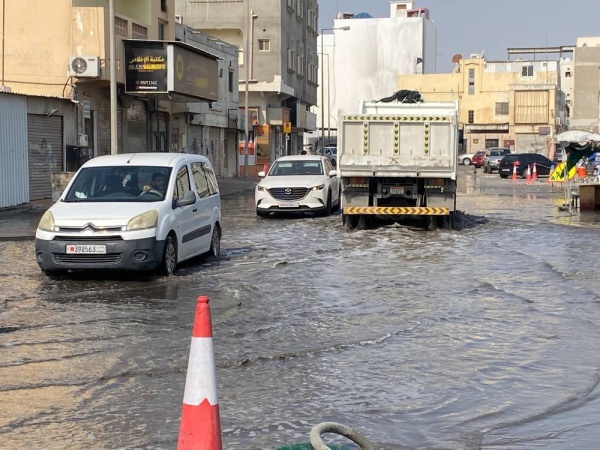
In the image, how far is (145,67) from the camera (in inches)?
1286

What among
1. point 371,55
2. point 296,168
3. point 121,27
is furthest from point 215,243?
point 371,55

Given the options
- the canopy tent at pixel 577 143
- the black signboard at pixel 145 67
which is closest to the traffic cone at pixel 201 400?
the canopy tent at pixel 577 143

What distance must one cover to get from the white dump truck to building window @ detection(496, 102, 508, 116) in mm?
83621

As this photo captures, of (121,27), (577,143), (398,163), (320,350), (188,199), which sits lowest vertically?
(320,350)

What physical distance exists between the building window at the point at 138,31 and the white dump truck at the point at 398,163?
16.2 m

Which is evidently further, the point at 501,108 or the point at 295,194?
the point at 501,108

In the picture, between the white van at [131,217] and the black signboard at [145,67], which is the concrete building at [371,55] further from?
the white van at [131,217]

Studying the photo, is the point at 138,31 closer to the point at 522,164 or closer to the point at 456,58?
the point at 522,164

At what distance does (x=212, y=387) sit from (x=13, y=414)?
2.21 metres

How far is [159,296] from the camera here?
466 inches

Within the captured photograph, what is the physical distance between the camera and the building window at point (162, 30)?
39.2 meters

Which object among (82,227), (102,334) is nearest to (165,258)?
(82,227)

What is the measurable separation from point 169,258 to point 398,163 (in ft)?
26.0

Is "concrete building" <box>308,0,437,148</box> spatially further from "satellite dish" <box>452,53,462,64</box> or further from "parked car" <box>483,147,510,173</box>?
"parked car" <box>483,147,510,173</box>
